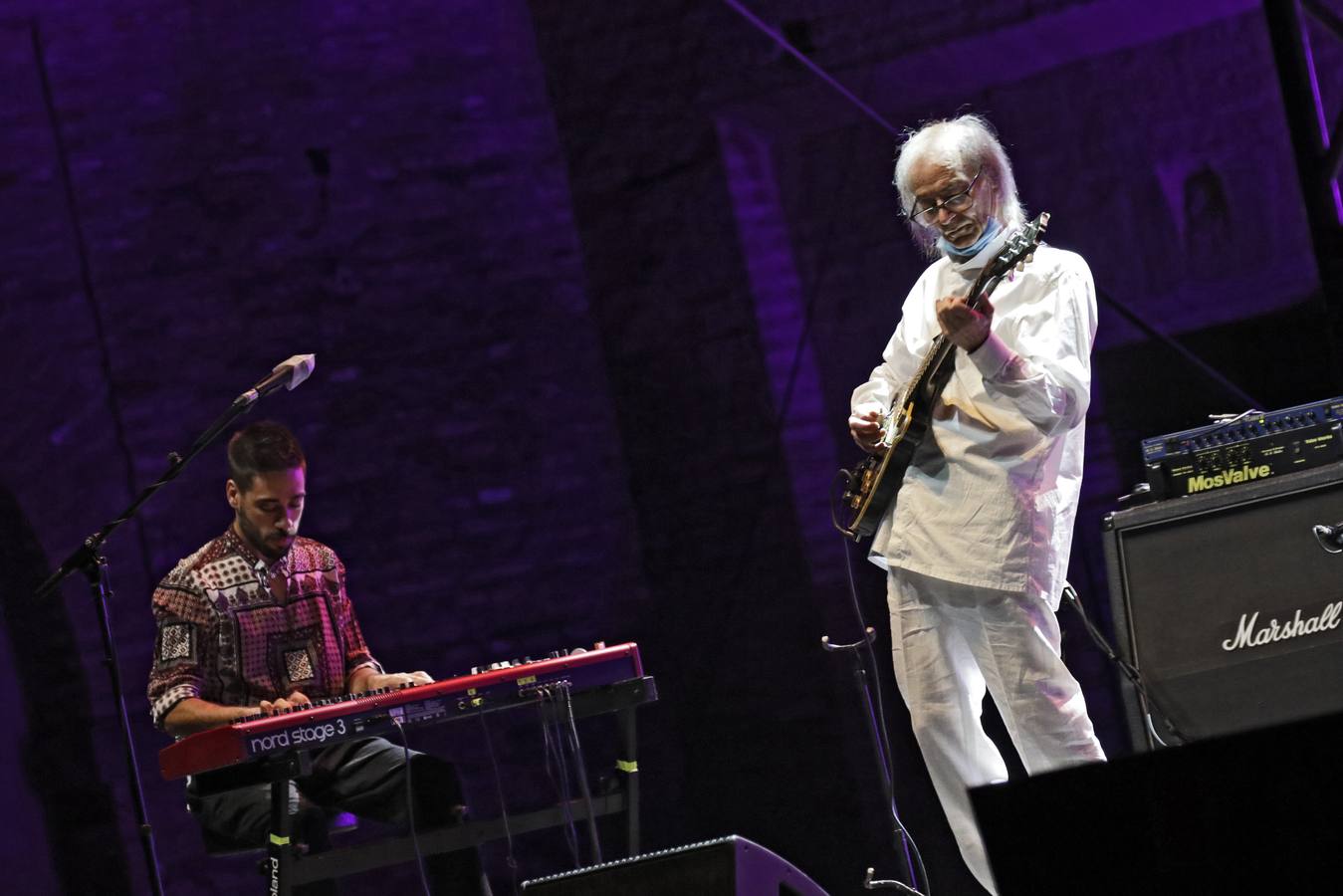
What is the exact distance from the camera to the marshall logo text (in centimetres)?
342

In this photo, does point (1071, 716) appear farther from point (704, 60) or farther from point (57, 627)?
point (57, 627)

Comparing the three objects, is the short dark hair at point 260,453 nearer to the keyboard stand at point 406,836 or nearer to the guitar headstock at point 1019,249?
the keyboard stand at point 406,836

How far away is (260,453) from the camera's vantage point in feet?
13.3

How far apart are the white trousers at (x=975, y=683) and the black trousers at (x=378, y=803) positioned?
124 centimetres

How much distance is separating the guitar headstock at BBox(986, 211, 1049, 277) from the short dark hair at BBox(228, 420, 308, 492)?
2002mm

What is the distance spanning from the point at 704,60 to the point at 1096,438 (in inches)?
71.9

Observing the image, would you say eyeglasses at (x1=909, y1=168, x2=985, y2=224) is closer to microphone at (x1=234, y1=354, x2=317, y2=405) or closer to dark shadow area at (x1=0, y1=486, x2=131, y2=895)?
microphone at (x1=234, y1=354, x2=317, y2=405)

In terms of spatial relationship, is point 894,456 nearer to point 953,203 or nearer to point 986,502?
point 986,502

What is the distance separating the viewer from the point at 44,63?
4965 mm

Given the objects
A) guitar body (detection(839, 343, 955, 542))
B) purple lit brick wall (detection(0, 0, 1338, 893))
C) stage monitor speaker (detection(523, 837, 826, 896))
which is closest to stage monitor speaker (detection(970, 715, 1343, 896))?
stage monitor speaker (detection(523, 837, 826, 896))

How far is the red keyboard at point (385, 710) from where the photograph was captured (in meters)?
3.31

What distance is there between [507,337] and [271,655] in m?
1.53

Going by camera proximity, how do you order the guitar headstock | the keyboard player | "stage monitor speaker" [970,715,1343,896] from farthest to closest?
1. the keyboard player
2. the guitar headstock
3. "stage monitor speaker" [970,715,1343,896]

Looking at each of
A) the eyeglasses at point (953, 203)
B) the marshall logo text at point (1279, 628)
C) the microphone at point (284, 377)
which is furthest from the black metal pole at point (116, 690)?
the marshall logo text at point (1279, 628)
